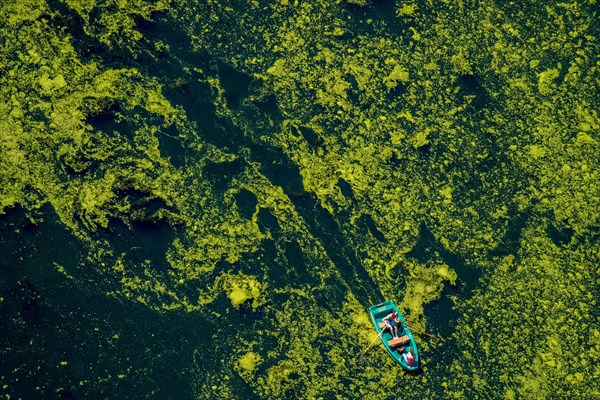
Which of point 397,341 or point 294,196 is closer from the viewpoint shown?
point 397,341

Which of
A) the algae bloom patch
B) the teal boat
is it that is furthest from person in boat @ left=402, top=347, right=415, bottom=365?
the algae bloom patch

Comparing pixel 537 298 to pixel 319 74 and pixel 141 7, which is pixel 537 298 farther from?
pixel 141 7

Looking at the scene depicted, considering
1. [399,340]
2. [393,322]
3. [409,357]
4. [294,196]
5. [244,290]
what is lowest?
[409,357]

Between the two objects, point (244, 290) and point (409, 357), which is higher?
point (244, 290)

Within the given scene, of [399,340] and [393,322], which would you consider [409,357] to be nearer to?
[399,340]

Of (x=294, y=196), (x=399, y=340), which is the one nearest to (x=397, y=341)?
(x=399, y=340)

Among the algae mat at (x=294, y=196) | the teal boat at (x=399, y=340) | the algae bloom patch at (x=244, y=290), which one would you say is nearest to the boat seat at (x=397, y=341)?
the teal boat at (x=399, y=340)
